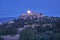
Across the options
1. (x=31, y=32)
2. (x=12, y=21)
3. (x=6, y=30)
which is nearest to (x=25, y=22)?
(x=12, y=21)

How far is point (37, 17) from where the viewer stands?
651cm

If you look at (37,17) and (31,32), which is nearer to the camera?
(31,32)

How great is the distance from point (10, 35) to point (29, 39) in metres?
0.85

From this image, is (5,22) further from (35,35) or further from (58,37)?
(58,37)

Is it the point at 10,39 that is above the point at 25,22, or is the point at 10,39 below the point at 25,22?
below

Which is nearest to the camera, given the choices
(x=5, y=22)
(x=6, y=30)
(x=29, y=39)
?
(x=29, y=39)

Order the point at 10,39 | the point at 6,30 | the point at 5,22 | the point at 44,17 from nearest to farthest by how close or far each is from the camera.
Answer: the point at 10,39 < the point at 6,30 < the point at 5,22 < the point at 44,17

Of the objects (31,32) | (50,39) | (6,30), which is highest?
(6,30)

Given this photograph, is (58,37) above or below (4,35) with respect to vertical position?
below

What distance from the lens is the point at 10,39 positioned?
14.6 feet

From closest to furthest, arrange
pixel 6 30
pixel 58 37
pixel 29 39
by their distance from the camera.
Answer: pixel 58 37 → pixel 29 39 → pixel 6 30

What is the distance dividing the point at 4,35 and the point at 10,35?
168mm

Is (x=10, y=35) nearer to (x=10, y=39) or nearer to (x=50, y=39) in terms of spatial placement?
(x=10, y=39)

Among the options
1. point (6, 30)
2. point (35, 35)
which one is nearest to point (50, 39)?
point (35, 35)
